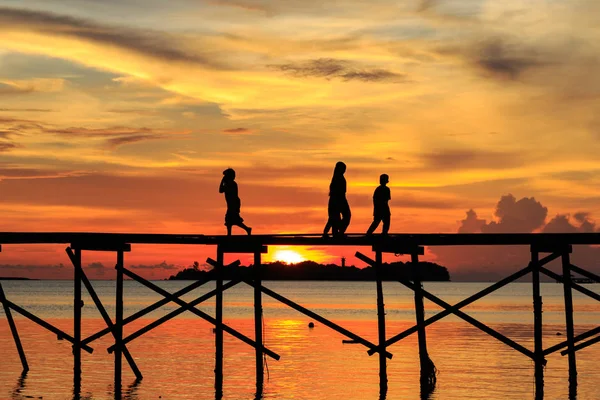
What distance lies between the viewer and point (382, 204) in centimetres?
2702

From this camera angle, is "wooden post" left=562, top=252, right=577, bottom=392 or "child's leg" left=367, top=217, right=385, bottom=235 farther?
"wooden post" left=562, top=252, right=577, bottom=392

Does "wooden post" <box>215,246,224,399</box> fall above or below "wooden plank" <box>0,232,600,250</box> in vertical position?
below

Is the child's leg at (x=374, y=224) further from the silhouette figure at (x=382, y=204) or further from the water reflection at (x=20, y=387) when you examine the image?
the water reflection at (x=20, y=387)

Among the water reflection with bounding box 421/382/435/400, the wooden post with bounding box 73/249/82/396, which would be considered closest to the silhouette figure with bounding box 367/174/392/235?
the water reflection with bounding box 421/382/435/400

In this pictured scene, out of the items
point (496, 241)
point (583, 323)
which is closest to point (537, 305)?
point (496, 241)

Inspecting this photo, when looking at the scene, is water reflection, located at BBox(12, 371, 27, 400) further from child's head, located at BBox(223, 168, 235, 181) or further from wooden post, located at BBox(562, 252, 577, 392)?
wooden post, located at BBox(562, 252, 577, 392)

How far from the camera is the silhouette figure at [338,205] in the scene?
26750 millimetres

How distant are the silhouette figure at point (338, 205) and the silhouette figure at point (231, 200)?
2.55 meters

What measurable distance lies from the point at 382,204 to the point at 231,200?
432 centimetres

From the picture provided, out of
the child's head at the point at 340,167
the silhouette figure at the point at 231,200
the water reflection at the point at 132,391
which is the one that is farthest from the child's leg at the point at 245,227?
the water reflection at the point at 132,391

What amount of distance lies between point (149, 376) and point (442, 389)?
11.2 m

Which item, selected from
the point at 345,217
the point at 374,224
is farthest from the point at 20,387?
the point at 374,224

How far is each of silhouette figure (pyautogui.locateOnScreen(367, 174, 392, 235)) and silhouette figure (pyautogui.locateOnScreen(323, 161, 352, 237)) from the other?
0.75 meters

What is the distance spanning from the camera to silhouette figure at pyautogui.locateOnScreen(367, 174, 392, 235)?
27.0m
